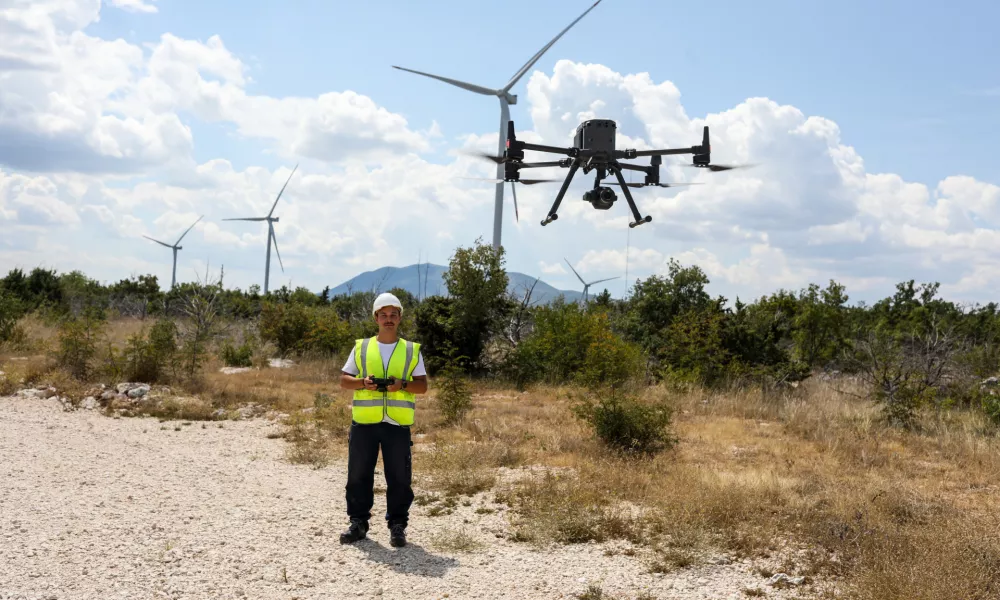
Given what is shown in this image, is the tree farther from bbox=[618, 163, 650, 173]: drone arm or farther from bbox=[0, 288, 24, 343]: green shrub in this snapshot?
bbox=[0, 288, 24, 343]: green shrub

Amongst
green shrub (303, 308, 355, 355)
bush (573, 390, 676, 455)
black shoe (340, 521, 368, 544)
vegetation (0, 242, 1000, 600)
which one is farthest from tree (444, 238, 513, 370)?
black shoe (340, 521, 368, 544)

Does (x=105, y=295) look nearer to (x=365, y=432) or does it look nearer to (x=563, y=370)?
(x=563, y=370)

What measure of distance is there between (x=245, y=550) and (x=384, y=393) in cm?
172

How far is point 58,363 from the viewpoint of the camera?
16.3 metres

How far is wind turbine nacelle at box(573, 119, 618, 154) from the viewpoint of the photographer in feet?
42.2

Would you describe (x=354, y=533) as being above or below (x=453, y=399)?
below

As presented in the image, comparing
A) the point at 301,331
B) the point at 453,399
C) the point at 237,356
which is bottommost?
the point at 453,399

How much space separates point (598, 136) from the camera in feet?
42.3

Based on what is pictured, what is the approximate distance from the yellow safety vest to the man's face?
20cm

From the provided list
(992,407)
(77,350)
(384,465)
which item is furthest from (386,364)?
(77,350)

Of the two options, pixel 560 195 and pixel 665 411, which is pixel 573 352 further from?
pixel 665 411

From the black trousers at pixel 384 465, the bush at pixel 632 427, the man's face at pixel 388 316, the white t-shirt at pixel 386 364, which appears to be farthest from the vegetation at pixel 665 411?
the man's face at pixel 388 316

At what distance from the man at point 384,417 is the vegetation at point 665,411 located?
63 centimetres

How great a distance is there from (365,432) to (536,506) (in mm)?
2105
